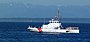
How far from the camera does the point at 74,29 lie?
15475cm

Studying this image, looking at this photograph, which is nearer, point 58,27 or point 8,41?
point 8,41

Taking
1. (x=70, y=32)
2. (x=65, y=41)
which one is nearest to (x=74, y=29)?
(x=70, y=32)

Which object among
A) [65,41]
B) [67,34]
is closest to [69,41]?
[65,41]

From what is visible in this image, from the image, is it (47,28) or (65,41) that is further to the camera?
(47,28)

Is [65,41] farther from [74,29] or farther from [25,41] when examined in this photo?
[74,29]

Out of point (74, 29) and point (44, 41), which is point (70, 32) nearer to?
point (74, 29)

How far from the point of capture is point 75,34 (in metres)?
151

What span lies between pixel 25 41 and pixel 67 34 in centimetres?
3742

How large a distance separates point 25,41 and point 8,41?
13.2 feet

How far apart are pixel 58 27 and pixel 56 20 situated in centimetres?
342

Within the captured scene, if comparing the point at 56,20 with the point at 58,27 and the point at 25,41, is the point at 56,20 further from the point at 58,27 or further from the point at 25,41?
the point at 25,41

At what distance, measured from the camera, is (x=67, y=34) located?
494 ft

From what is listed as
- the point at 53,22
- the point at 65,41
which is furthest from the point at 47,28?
the point at 65,41

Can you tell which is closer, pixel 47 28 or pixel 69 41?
pixel 69 41
